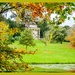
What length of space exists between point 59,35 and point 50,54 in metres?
0.29

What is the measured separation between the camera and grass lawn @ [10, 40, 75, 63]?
479 centimetres

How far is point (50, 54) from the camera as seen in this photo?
4793mm

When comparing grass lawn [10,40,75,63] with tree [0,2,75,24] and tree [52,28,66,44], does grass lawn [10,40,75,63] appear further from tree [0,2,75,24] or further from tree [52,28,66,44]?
tree [0,2,75,24]

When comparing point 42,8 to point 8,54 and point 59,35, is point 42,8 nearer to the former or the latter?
point 59,35

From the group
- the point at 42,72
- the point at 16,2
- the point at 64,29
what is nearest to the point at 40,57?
the point at 42,72

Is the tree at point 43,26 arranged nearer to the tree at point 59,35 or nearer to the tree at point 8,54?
the tree at point 59,35

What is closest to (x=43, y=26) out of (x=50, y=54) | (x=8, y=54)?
(x=50, y=54)

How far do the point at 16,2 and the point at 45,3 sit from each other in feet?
1.28

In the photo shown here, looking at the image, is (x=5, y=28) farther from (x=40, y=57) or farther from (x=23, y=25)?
(x=40, y=57)

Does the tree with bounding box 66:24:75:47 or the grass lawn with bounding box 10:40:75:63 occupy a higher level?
the tree with bounding box 66:24:75:47

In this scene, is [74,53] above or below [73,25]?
below

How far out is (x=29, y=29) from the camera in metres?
4.81

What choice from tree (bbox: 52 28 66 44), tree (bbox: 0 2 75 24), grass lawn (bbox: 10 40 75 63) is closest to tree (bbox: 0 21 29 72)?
grass lawn (bbox: 10 40 75 63)

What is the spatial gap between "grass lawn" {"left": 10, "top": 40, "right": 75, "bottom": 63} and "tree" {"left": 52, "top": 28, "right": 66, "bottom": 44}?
8cm
